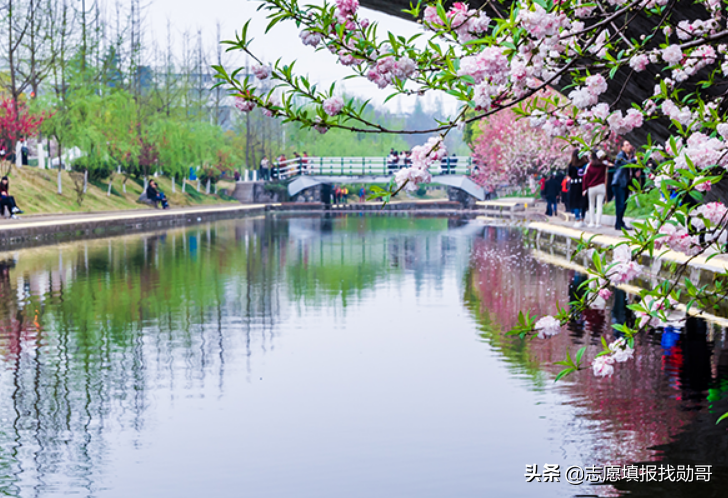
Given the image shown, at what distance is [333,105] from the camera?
5078mm

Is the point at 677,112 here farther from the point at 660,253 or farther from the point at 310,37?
the point at 310,37

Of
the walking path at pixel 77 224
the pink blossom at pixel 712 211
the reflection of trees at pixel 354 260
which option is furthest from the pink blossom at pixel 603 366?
the walking path at pixel 77 224

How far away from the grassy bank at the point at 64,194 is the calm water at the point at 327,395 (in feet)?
90.5

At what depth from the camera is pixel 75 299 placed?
14109 millimetres

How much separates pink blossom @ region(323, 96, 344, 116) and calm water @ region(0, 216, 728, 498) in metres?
1.89

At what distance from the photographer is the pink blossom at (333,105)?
5.05 meters

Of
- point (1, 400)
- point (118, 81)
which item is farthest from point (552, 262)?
point (118, 81)

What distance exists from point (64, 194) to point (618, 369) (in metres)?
40.7

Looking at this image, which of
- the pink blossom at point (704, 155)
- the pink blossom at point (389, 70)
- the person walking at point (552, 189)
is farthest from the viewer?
the person walking at point (552, 189)

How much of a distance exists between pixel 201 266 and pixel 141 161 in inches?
1526

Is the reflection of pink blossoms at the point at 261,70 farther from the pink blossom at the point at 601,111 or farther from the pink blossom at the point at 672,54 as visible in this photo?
the pink blossom at the point at 672,54

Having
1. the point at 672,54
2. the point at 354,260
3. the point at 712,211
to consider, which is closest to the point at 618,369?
the point at 672,54

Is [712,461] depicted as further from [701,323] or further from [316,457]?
[701,323]

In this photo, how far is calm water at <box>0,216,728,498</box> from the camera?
560 cm
